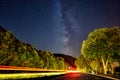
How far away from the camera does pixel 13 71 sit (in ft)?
110

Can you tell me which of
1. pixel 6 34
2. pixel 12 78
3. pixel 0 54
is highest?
pixel 6 34

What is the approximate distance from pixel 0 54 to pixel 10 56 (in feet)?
8.84

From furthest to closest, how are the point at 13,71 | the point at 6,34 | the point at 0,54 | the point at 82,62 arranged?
the point at 82,62, the point at 6,34, the point at 0,54, the point at 13,71

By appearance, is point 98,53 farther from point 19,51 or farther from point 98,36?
point 19,51

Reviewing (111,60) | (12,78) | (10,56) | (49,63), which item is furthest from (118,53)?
(49,63)

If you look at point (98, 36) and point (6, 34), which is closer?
point (6, 34)

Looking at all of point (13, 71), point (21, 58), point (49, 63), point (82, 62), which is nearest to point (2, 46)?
point (21, 58)

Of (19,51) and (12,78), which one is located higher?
(19,51)

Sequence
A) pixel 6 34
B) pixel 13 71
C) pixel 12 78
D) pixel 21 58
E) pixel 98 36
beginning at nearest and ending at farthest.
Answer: pixel 12 78, pixel 13 71, pixel 6 34, pixel 21 58, pixel 98 36

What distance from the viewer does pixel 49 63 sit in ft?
404

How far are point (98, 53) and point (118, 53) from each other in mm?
5148

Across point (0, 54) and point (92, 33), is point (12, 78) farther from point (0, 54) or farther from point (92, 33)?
point (92, 33)

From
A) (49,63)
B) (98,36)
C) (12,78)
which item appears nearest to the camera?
(12,78)

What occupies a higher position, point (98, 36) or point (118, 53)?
point (98, 36)
